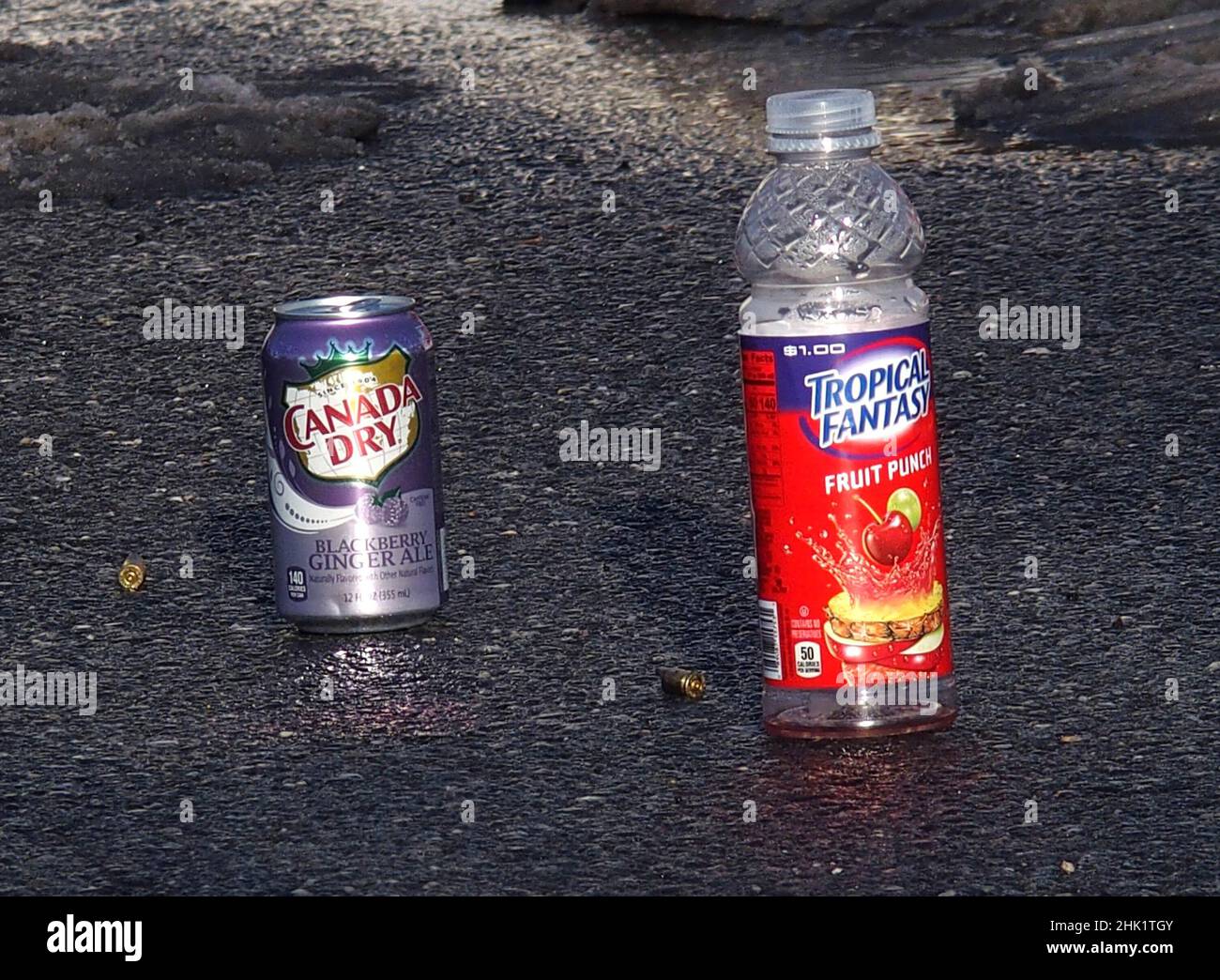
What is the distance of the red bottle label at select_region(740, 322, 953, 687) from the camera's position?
3.31 metres

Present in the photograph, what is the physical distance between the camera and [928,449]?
134 inches

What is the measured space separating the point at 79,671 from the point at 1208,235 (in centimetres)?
388

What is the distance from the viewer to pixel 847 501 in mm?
3336

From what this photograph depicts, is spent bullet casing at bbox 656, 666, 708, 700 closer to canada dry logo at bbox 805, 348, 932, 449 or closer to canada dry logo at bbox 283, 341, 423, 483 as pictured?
canada dry logo at bbox 805, 348, 932, 449

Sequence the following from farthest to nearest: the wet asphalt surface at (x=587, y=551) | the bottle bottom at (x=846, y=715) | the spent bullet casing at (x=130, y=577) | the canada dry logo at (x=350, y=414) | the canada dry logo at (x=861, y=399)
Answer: the spent bullet casing at (x=130, y=577) → the canada dry logo at (x=350, y=414) → the bottle bottom at (x=846, y=715) → the canada dry logo at (x=861, y=399) → the wet asphalt surface at (x=587, y=551)

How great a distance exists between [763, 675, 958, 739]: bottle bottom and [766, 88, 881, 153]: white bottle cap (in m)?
0.91

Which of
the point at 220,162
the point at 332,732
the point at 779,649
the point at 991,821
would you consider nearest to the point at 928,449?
the point at 779,649

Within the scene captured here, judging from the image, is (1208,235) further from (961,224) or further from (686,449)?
(686,449)

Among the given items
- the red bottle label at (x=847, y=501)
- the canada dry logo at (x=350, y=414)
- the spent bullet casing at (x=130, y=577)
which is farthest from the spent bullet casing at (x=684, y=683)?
the spent bullet casing at (x=130, y=577)

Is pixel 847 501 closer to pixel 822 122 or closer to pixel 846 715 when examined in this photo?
pixel 846 715

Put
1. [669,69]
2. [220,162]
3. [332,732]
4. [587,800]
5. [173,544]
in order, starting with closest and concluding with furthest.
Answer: [587,800], [332,732], [173,544], [220,162], [669,69]

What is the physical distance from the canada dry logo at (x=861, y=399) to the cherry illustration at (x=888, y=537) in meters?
0.12

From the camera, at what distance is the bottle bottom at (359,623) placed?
4.01 meters

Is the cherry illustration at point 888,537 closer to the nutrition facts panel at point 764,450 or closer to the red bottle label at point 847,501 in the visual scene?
the red bottle label at point 847,501
